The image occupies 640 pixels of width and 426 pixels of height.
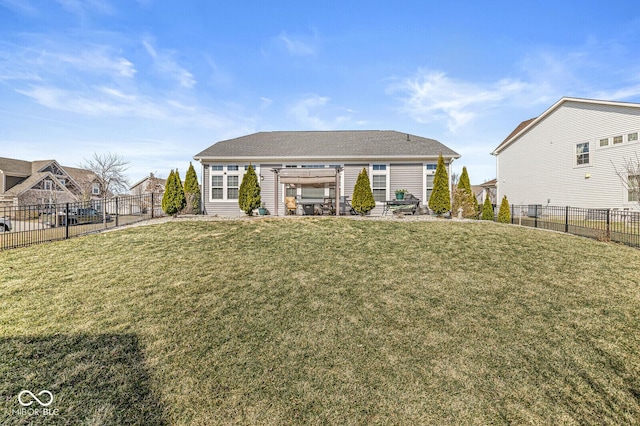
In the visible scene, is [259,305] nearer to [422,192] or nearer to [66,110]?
[422,192]

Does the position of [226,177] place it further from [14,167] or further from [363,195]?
[14,167]

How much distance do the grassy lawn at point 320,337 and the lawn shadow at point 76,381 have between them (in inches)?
0.7

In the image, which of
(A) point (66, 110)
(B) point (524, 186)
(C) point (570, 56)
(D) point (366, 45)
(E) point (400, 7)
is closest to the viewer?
(E) point (400, 7)

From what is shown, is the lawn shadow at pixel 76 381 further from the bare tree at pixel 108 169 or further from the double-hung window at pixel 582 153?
the bare tree at pixel 108 169

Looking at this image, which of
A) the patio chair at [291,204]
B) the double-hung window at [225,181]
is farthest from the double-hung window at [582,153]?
the double-hung window at [225,181]

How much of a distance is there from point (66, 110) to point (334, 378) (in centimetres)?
1788

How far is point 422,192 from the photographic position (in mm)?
14180

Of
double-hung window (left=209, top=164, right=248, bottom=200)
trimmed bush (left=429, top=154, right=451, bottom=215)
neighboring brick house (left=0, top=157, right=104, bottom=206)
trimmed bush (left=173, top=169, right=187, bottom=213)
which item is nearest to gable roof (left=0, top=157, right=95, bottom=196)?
neighboring brick house (left=0, top=157, right=104, bottom=206)

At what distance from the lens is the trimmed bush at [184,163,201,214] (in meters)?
13.4

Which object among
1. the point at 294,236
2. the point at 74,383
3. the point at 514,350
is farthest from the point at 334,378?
the point at 294,236

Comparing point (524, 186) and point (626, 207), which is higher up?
point (524, 186)
